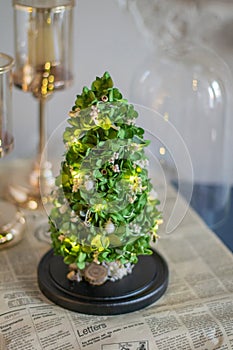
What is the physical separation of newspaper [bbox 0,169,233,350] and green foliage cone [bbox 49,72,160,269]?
8 cm

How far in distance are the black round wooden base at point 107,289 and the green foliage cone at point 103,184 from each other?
0.16ft

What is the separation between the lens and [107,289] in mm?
996

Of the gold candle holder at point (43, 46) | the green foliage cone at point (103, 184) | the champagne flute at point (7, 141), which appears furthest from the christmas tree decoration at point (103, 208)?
the gold candle holder at point (43, 46)

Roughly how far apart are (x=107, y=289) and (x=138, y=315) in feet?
0.20

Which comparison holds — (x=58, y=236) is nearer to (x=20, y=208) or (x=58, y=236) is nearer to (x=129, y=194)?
(x=129, y=194)

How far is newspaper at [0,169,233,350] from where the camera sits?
0.92 m

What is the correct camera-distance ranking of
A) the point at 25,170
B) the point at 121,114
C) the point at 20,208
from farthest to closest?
the point at 25,170 → the point at 20,208 → the point at 121,114

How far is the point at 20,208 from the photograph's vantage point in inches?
49.9

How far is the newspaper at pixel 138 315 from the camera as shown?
92 cm

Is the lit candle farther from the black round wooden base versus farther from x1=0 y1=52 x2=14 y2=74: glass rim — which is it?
the black round wooden base

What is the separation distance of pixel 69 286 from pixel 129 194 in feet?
0.58

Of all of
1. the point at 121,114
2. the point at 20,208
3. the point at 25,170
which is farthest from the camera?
the point at 25,170

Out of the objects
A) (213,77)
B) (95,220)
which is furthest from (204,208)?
(95,220)

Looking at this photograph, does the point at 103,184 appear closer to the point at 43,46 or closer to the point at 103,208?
the point at 103,208
